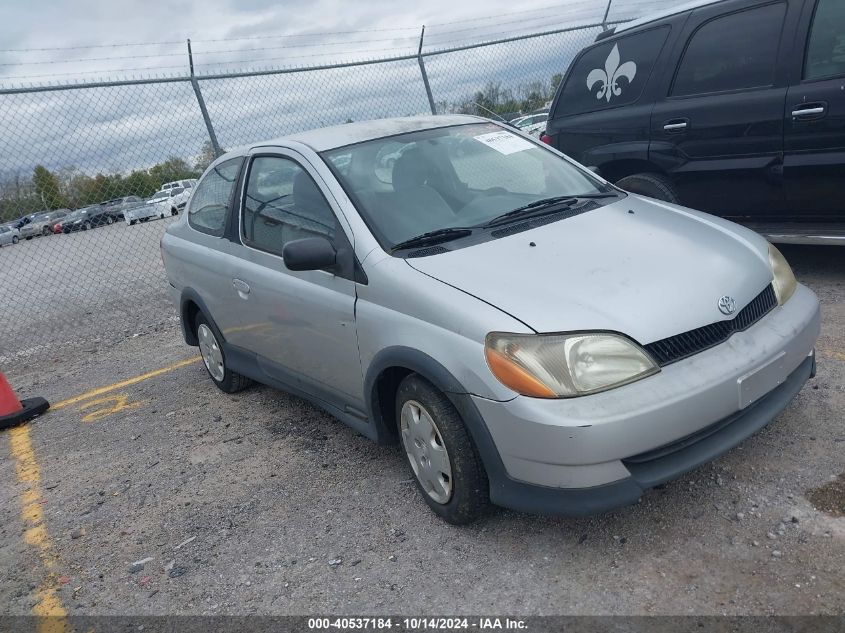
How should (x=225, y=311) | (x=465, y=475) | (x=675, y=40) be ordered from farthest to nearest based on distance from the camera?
(x=675, y=40), (x=225, y=311), (x=465, y=475)

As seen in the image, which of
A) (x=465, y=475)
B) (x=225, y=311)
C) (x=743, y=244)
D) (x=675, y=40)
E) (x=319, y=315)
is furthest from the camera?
(x=675, y=40)

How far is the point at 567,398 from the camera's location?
2.61 metres

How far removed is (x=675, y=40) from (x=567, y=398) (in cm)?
413

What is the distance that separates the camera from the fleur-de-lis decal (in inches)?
236

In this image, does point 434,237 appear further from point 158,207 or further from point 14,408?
point 158,207

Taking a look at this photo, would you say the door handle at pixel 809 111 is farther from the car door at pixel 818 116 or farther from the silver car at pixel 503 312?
the silver car at pixel 503 312

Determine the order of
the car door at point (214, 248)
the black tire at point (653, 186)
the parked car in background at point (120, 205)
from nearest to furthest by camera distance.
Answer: the car door at point (214, 248) < the black tire at point (653, 186) < the parked car in background at point (120, 205)

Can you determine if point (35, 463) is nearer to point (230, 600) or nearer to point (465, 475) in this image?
point (230, 600)

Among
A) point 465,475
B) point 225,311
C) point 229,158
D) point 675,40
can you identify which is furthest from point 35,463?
point 675,40

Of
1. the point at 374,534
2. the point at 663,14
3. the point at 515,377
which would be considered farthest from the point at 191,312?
the point at 663,14

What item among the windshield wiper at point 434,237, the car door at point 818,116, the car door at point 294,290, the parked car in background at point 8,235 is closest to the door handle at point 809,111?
the car door at point 818,116

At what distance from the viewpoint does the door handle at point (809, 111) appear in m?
4.78

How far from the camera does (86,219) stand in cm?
841

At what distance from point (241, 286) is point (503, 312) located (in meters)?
2.04
